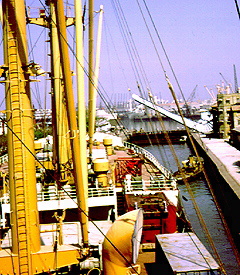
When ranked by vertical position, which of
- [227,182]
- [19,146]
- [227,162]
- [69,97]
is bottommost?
[227,182]

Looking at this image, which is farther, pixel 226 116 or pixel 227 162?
pixel 226 116

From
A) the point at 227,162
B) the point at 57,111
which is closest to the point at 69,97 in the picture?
the point at 57,111

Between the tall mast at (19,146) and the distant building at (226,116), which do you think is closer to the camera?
the tall mast at (19,146)

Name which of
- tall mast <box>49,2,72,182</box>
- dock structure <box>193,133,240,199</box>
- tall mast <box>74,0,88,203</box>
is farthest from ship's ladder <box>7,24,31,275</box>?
dock structure <box>193,133,240,199</box>

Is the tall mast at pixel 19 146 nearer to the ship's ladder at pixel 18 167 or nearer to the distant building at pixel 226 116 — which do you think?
the ship's ladder at pixel 18 167

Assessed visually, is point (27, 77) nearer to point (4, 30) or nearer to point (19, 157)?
point (4, 30)

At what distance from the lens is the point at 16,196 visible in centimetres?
1089

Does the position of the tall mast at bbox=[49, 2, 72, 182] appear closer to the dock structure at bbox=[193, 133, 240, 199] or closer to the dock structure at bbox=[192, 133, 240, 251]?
the dock structure at bbox=[192, 133, 240, 251]

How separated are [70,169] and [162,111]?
211ft

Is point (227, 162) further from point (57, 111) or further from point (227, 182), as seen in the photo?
point (57, 111)

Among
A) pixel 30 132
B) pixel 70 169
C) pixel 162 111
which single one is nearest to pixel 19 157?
pixel 30 132

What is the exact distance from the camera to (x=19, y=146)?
11.0 m

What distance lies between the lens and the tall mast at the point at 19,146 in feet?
35.5

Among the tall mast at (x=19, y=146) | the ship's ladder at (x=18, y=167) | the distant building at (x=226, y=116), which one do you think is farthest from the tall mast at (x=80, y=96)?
the distant building at (x=226, y=116)
